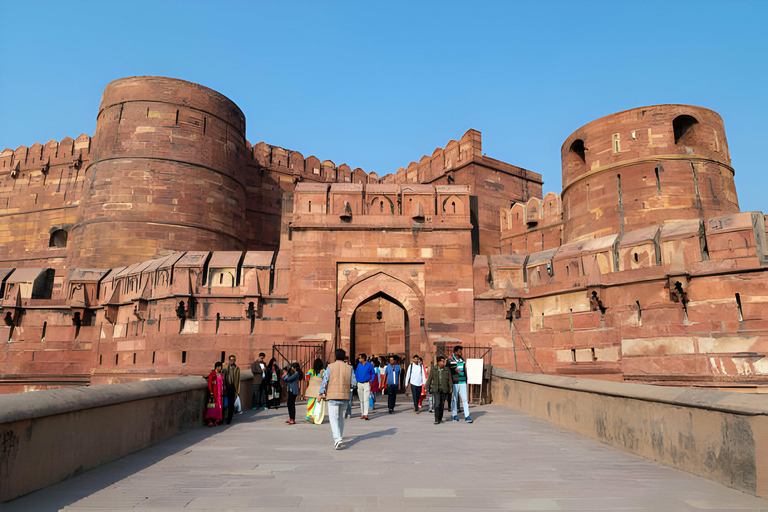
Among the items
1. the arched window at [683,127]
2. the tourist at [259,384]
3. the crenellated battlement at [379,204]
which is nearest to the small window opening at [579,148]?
the arched window at [683,127]

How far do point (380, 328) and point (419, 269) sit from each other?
8.98 meters

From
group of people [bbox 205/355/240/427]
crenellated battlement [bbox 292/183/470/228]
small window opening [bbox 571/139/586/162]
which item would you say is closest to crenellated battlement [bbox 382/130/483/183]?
small window opening [bbox 571/139/586/162]

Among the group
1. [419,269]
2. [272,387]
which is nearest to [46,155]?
[419,269]

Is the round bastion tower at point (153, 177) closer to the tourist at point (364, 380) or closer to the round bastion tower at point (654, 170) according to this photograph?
the tourist at point (364, 380)

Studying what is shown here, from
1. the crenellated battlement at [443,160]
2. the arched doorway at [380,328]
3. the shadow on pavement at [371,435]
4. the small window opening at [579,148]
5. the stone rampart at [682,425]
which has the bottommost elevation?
the shadow on pavement at [371,435]

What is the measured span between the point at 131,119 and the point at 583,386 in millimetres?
19839

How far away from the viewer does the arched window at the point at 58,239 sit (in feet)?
85.0

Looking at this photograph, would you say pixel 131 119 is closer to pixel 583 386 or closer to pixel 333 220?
pixel 333 220

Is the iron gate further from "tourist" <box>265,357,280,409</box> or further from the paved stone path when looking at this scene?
the paved stone path

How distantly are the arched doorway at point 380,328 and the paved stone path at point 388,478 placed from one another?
15.4 m

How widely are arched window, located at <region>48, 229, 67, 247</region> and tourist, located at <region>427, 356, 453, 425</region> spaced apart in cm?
2309

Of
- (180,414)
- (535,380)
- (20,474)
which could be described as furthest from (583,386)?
(20,474)

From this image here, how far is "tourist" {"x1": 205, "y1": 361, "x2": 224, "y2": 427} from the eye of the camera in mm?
8266

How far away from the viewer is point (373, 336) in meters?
23.9
